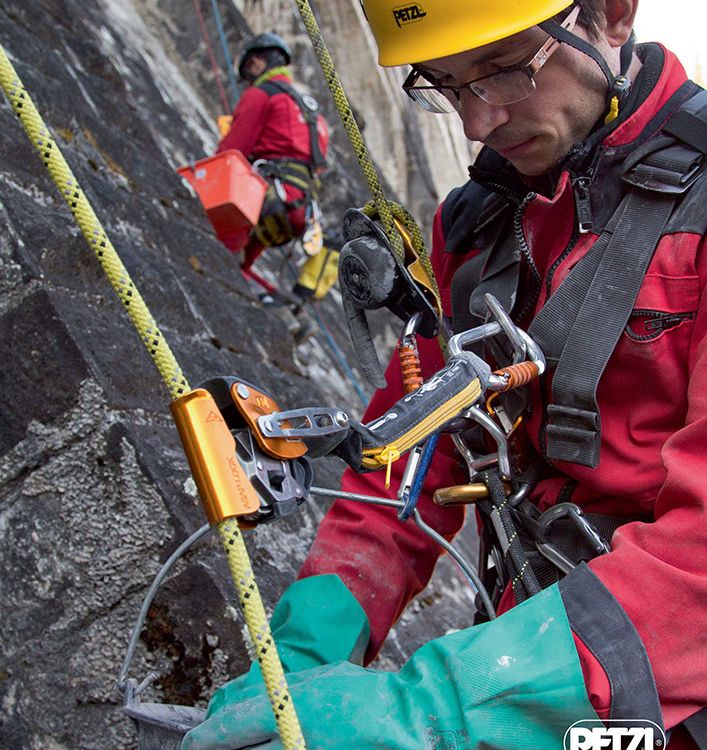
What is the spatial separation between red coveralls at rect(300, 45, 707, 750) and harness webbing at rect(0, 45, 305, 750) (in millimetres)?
441

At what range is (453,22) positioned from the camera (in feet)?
5.24

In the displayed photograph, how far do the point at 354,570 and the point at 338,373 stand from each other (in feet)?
15.1

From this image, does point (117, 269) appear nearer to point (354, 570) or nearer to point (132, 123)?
point (354, 570)

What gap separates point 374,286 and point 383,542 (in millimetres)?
563

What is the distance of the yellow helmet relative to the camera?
1.56 meters

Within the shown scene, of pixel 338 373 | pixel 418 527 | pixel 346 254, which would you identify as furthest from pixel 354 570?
pixel 338 373

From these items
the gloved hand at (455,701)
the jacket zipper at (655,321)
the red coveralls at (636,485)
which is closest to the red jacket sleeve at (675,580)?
the red coveralls at (636,485)

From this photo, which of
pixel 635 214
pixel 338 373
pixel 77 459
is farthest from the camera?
pixel 338 373

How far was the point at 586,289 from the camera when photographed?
1.60 m

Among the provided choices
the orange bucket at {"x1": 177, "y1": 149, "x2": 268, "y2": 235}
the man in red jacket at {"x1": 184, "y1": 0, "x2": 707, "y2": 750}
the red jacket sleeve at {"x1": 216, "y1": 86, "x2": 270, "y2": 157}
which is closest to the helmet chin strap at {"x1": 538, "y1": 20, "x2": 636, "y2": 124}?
the man in red jacket at {"x1": 184, "y1": 0, "x2": 707, "y2": 750}

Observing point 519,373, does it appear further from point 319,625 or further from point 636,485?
point 319,625

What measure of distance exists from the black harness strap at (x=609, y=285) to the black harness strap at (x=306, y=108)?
476 centimetres

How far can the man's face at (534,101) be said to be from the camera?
162 cm

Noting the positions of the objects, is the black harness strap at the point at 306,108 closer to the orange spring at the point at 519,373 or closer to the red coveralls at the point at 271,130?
the red coveralls at the point at 271,130
